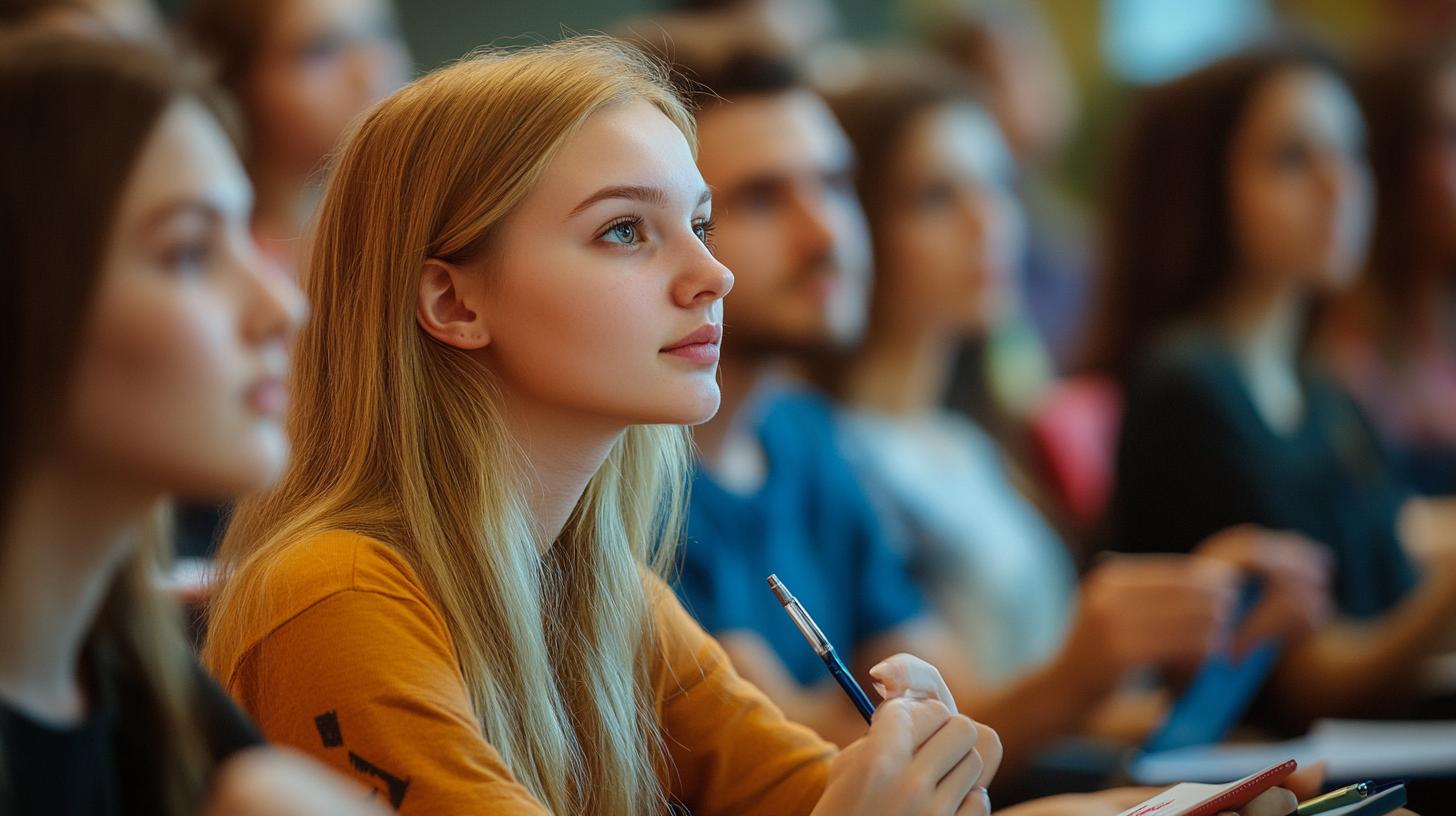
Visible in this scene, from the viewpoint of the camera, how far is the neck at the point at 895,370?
2.38 meters

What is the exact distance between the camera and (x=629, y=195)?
3.47 ft

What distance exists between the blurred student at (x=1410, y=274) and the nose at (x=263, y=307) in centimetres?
253

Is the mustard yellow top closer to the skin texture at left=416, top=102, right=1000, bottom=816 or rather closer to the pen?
the skin texture at left=416, top=102, right=1000, bottom=816

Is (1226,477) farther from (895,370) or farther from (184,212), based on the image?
(184,212)

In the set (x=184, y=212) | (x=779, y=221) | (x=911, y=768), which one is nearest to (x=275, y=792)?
(x=184, y=212)

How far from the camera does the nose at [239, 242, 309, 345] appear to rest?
2.36ft

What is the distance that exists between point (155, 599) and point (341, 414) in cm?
31

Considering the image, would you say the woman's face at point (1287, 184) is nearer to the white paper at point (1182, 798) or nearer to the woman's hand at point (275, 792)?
the white paper at point (1182, 798)

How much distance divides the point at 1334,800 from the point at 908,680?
26 centimetres

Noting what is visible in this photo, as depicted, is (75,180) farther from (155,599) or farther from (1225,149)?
(1225,149)

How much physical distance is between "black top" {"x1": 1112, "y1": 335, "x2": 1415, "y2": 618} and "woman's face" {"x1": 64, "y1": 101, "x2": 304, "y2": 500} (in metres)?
1.74

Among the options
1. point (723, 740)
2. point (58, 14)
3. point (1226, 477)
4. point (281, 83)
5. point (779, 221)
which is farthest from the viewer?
point (281, 83)

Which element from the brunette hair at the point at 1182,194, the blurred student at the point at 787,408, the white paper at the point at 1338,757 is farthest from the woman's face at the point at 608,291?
the brunette hair at the point at 1182,194

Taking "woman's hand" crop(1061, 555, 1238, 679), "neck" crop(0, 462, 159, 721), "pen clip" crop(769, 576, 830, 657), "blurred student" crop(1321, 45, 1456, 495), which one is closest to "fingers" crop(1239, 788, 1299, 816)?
"pen clip" crop(769, 576, 830, 657)
